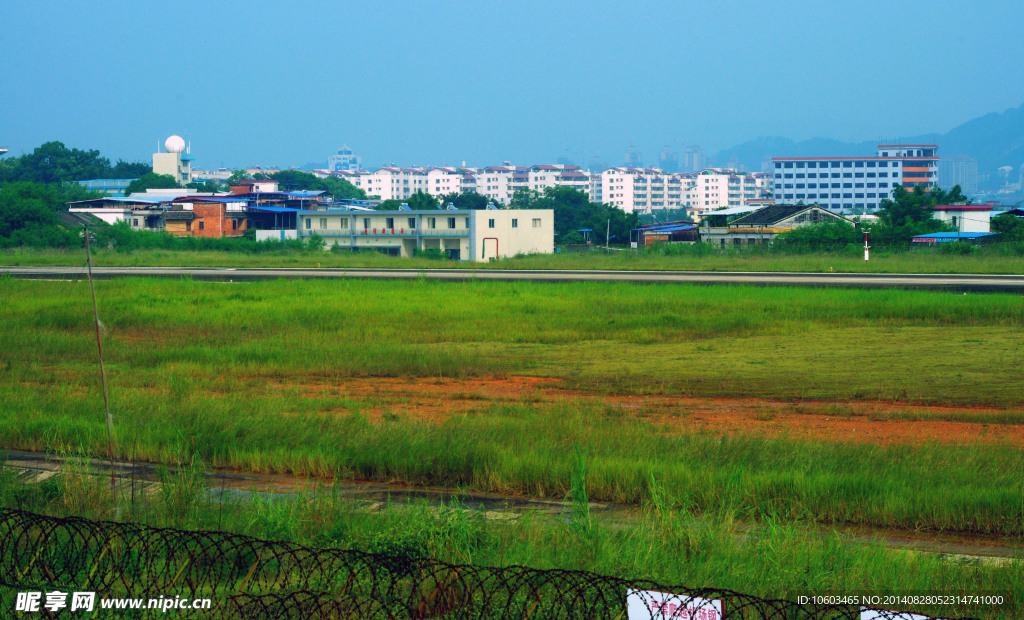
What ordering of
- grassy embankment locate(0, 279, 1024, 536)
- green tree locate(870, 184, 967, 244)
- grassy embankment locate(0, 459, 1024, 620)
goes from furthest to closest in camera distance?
green tree locate(870, 184, 967, 244), grassy embankment locate(0, 279, 1024, 536), grassy embankment locate(0, 459, 1024, 620)

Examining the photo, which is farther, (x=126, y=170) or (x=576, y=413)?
(x=126, y=170)

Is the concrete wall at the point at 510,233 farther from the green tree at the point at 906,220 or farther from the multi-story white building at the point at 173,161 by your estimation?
the multi-story white building at the point at 173,161

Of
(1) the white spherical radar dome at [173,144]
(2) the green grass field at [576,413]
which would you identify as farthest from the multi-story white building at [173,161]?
(2) the green grass field at [576,413]

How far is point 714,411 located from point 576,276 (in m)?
27.1

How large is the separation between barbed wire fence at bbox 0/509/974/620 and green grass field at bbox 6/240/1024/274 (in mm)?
39403

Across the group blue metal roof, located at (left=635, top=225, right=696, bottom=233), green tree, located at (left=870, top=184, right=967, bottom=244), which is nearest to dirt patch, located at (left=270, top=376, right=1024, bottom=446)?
green tree, located at (left=870, top=184, right=967, bottom=244)

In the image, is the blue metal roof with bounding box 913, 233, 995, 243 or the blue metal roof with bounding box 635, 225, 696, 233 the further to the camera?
the blue metal roof with bounding box 635, 225, 696, 233

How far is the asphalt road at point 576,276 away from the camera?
Answer: 34781 millimetres

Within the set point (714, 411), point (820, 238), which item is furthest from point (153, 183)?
point (714, 411)

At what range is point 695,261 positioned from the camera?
51969 millimetres

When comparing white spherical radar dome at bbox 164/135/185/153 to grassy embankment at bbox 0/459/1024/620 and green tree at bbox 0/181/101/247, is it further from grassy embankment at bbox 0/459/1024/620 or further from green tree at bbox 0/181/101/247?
grassy embankment at bbox 0/459/1024/620

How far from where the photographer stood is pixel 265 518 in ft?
24.8

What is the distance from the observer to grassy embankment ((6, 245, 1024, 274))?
43812mm

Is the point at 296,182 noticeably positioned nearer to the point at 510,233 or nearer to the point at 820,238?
the point at 510,233
